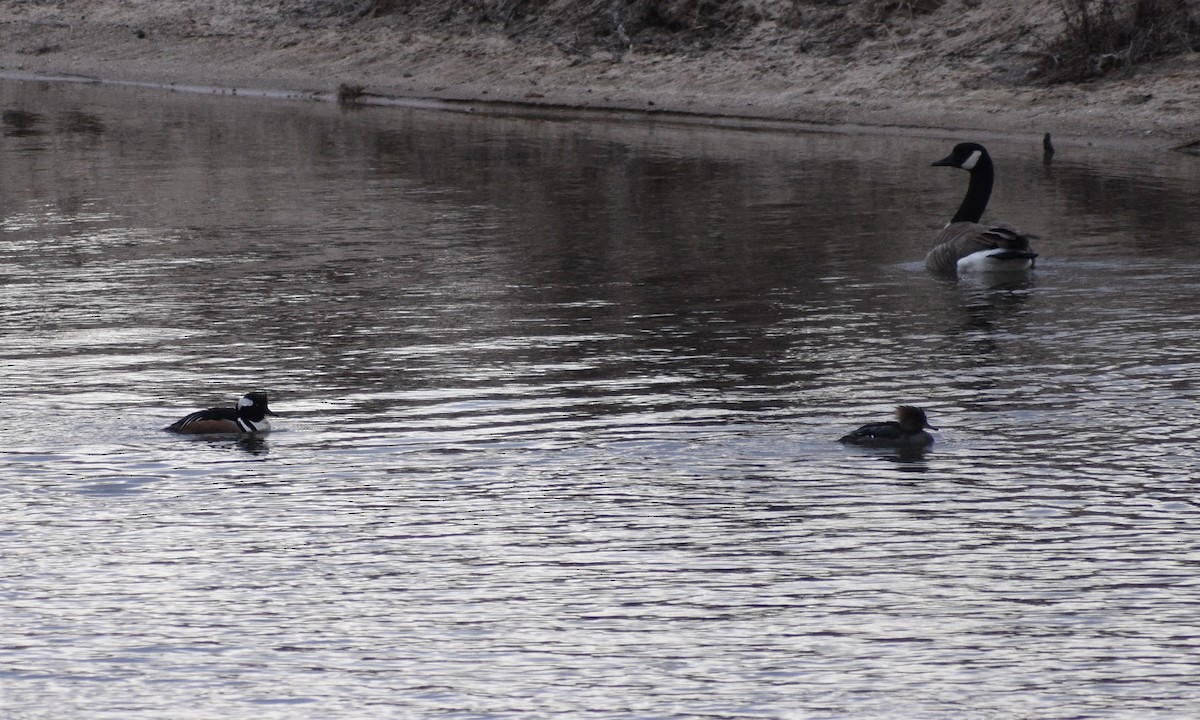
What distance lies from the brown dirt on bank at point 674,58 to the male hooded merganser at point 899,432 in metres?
15.6

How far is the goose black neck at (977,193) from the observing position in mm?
16500

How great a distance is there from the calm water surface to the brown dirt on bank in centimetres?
730

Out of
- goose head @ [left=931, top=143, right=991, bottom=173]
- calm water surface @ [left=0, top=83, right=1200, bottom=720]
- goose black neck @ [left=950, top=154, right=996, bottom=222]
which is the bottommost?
calm water surface @ [left=0, top=83, right=1200, bottom=720]

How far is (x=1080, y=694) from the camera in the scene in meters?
6.25

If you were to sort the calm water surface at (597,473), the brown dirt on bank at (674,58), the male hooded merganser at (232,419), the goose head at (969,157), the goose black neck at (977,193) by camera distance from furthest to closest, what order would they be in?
the brown dirt on bank at (674,58) < the goose head at (969,157) < the goose black neck at (977,193) < the male hooded merganser at (232,419) < the calm water surface at (597,473)

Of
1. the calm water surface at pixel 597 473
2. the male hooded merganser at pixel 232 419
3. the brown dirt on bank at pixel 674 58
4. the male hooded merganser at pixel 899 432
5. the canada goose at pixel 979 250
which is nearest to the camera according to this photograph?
the calm water surface at pixel 597 473

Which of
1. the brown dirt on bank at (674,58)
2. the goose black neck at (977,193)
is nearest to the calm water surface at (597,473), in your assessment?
the goose black neck at (977,193)

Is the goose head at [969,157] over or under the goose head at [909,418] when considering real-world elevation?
over

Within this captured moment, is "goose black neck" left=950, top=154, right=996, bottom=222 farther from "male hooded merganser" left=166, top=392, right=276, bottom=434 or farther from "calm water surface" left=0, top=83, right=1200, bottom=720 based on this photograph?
"male hooded merganser" left=166, top=392, right=276, bottom=434

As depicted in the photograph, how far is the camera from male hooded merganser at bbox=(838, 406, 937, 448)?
9164 mm

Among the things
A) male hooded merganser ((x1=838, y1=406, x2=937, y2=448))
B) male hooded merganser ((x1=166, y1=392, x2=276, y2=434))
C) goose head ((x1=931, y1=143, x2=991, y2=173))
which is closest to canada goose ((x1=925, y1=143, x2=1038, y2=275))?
goose head ((x1=931, y1=143, x2=991, y2=173))

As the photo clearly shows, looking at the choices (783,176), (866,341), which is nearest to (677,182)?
(783,176)

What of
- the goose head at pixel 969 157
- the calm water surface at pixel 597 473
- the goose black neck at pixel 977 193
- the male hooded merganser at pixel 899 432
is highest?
the goose head at pixel 969 157

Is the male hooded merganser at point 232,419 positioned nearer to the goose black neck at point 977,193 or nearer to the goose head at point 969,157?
the goose black neck at point 977,193
